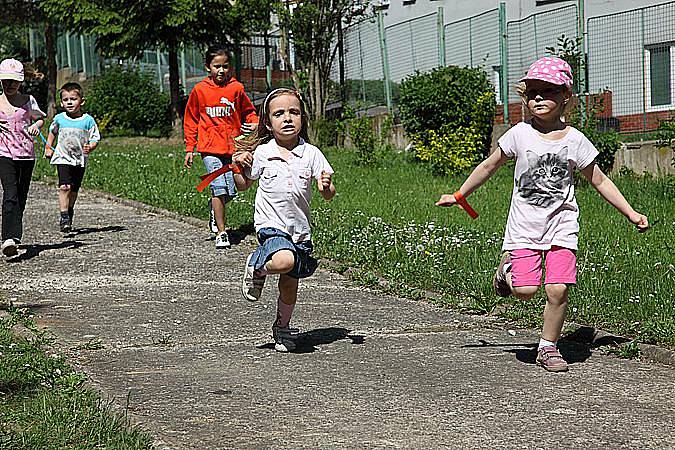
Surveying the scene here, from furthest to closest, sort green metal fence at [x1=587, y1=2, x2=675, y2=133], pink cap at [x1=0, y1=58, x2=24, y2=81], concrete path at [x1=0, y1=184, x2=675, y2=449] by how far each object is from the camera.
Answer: green metal fence at [x1=587, y1=2, x2=675, y2=133] → pink cap at [x1=0, y1=58, x2=24, y2=81] → concrete path at [x1=0, y1=184, x2=675, y2=449]

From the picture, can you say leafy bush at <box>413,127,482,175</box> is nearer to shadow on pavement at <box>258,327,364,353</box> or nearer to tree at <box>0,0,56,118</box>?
shadow on pavement at <box>258,327,364,353</box>

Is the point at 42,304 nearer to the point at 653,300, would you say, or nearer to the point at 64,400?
the point at 64,400

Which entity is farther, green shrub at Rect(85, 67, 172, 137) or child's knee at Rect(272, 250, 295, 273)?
green shrub at Rect(85, 67, 172, 137)

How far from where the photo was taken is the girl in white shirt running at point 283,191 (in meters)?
6.55

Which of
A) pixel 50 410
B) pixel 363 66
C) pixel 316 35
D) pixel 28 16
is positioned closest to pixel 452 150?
pixel 316 35

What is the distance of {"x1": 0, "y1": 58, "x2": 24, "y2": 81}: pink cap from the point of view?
1020cm

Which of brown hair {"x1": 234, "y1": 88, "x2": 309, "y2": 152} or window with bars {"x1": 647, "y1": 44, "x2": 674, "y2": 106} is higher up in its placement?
window with bars {"x1": 647, "y1": 44, "x2": 674, "y2": 106}

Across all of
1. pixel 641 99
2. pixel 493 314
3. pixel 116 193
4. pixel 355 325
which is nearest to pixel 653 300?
pixel 493 314

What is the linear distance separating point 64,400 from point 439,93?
13.8 metres

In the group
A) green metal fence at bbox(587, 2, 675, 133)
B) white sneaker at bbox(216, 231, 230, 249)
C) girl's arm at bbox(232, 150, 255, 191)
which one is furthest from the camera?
green metal fence at bbox(587, 2, 675, 133)

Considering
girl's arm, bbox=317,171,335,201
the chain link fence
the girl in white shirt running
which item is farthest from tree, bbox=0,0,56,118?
girl's arm, bbox=317,171,335,201

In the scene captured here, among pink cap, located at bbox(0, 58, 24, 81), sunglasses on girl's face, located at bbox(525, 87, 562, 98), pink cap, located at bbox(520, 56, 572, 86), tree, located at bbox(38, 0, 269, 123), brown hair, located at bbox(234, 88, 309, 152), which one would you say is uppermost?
tree, located at bbox(38, 0, 269, 123)

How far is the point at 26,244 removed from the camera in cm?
1106

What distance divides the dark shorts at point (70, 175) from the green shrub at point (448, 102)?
26.5ft
